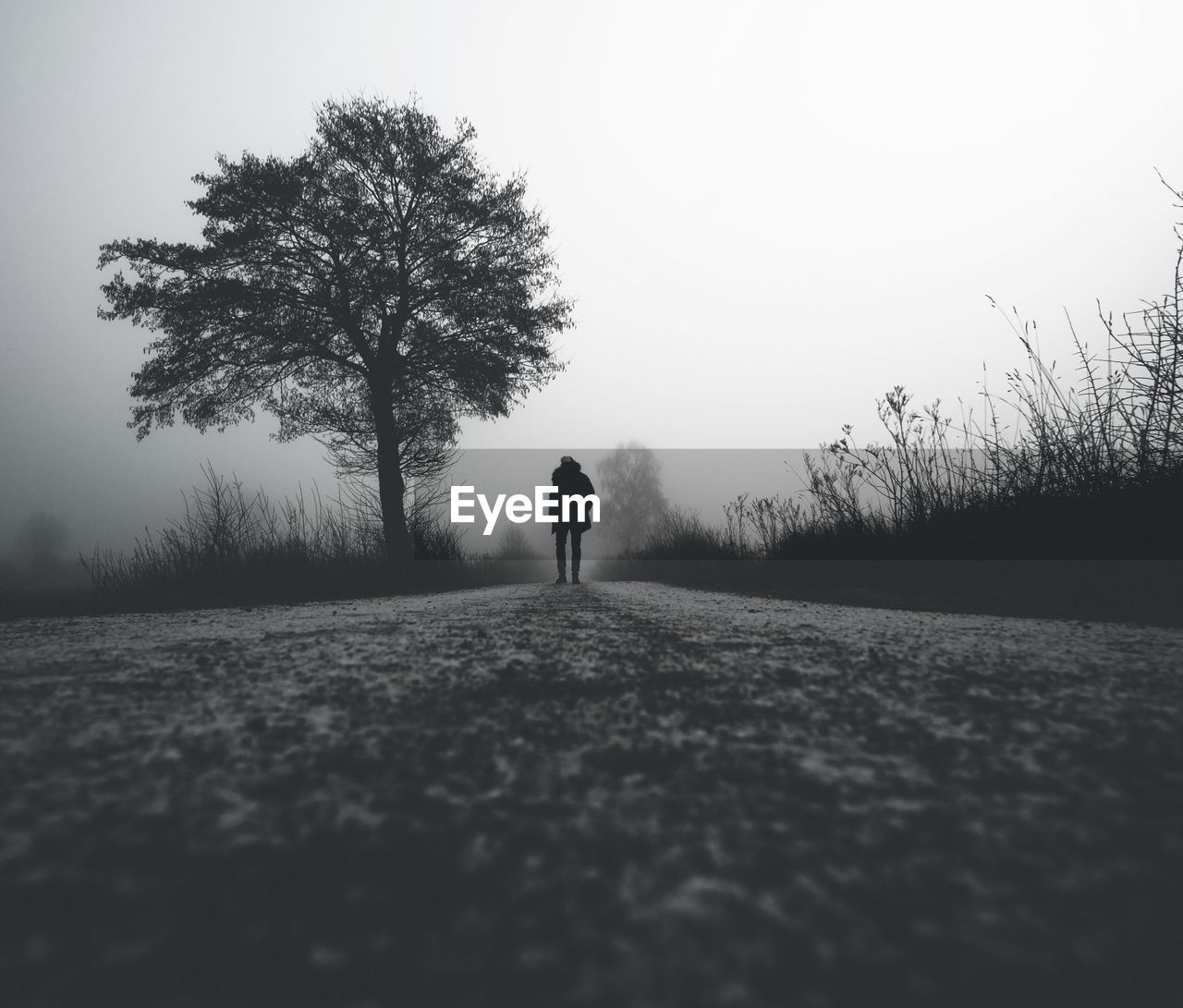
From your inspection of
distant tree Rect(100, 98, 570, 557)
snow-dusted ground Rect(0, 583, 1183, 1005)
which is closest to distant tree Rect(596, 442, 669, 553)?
distant tree Rect(100, 98, 570, 557)

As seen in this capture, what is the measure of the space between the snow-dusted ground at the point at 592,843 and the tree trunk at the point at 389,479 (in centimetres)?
1143

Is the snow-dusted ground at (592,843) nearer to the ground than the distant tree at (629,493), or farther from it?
nearer to the ground

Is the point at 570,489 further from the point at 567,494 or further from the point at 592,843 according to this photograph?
the point at 592,843

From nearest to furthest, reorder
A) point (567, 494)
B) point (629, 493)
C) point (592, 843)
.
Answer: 1. point (592, 843)
2. point (567, 494)
3. point (629, 493)

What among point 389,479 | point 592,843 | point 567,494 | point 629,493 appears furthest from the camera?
point 629,493

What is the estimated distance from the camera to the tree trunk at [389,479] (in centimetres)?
1241

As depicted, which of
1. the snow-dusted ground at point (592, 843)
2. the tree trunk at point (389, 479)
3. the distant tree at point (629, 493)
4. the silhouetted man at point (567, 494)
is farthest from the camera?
the distant tree at point (629, 493)

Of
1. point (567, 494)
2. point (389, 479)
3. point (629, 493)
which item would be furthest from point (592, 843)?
point (629, 493)

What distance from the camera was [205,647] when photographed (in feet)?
6.13

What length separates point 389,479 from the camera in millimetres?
12805

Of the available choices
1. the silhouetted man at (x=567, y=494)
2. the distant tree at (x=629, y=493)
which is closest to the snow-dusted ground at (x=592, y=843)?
the silhouetted man at (x=567, y=494)

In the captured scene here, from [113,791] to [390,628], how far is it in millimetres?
1614

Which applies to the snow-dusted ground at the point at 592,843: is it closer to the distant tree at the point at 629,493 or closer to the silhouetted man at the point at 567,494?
the silhouetted man at the point at 567,494

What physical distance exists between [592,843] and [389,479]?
42.2ft
